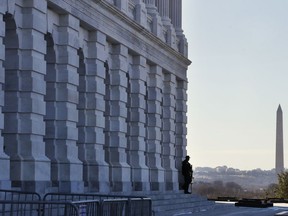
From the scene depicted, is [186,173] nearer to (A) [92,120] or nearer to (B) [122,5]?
(B) [122,5]

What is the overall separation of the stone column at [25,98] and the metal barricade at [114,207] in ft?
28.2

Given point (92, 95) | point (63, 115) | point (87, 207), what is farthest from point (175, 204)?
point (87, 207)

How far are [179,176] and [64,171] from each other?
21806 mm

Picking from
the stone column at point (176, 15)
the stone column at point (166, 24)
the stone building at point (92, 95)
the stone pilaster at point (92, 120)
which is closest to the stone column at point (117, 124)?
the stone building at point (92, 95)

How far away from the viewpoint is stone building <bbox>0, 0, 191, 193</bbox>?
3100 centimetres

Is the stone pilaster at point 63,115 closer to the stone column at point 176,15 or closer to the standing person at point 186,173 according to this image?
the standing person at point 186,173

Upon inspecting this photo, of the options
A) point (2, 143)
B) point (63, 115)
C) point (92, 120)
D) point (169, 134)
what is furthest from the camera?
point (169, 134)

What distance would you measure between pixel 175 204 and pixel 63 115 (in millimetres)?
10625

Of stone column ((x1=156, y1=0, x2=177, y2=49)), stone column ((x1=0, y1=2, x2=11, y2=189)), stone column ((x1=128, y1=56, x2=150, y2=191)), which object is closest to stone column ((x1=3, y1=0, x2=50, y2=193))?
stone column ((x1=0, y1=2, x2=11, y2=189))

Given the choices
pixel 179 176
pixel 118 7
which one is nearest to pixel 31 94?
pixel 118 7

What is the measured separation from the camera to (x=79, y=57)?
125 feet

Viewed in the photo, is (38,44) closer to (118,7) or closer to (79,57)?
(79,57)

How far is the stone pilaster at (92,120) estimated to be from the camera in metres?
37.7

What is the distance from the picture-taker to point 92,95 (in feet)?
125
